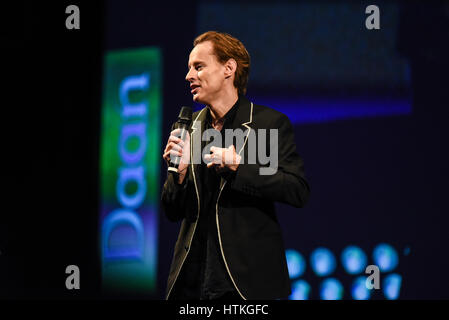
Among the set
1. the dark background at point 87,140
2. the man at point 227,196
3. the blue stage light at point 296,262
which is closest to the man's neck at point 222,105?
the man at point 227,196

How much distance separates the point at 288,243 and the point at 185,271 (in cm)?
154

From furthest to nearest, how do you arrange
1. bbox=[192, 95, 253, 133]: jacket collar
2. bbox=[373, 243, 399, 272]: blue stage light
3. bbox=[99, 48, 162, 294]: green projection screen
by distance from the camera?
bbox=[99, 48, 162, 294]: green projection screen < bbox=[373, 243, 399, 272]: blue stage light < bbox=[192, 95, 253, 133]: jacket collar

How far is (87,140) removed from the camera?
3.44 metres

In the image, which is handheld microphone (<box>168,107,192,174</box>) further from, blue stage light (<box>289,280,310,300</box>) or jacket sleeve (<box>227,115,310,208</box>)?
blue stage light (<box>289,280,310,300</box>)

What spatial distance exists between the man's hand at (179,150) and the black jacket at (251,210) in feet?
0.08

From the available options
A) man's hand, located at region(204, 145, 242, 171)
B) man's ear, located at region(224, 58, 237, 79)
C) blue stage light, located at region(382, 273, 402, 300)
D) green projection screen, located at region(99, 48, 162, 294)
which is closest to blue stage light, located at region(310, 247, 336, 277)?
blue stage light, located at region(382, 273, 402, 300)

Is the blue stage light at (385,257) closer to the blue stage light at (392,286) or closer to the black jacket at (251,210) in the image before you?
the blue stage light at (392,286)

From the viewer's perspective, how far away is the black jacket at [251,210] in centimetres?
162

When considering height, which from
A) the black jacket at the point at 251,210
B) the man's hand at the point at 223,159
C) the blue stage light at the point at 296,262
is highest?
the man's hand at the point at 223,159

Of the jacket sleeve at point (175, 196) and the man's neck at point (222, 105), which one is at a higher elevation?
the man's neck at point (222, 105)

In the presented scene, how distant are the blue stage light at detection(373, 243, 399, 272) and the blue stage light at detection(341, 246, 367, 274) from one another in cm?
7

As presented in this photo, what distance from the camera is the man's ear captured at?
1861 millimetres

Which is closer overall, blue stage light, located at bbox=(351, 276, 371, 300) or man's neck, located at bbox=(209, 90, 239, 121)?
A: man's neck, located at bbox=(209, 90, 239, 121)

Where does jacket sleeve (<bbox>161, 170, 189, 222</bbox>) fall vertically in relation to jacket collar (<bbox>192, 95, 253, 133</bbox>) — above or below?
below
